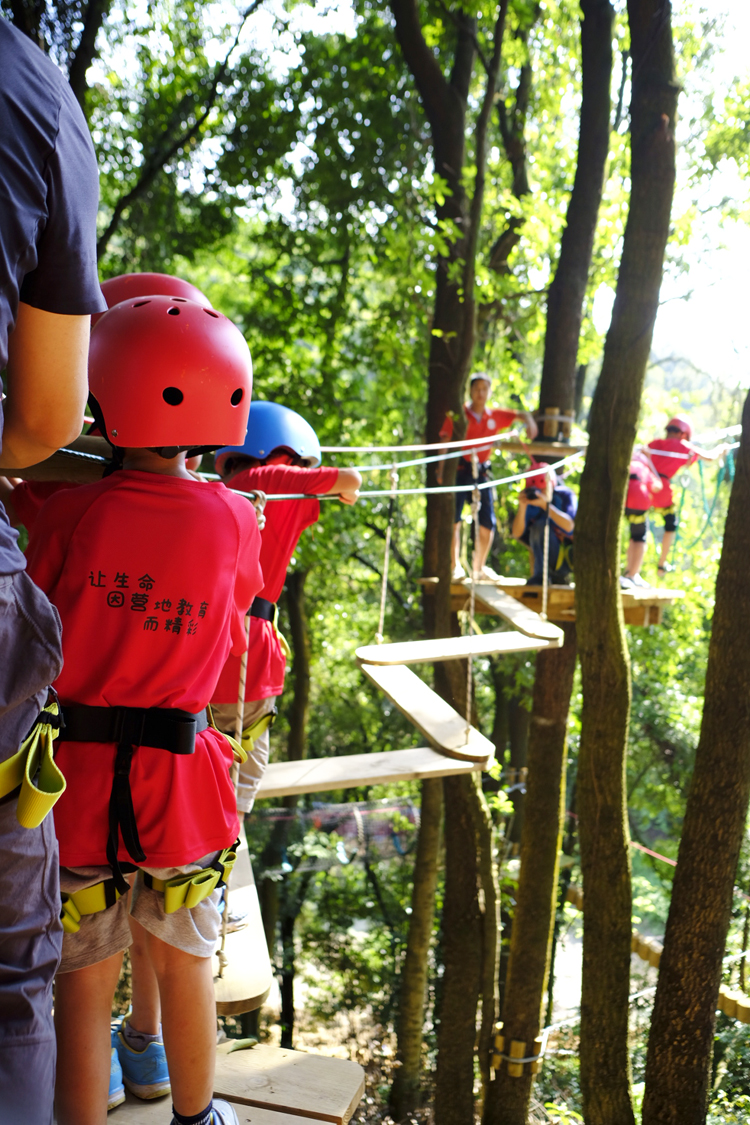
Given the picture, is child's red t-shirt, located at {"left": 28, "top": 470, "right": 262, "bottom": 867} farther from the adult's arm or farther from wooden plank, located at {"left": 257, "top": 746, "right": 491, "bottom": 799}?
wooden plank, located at {"left": 257, "top": 746, "right": 491, "bottom": 799}

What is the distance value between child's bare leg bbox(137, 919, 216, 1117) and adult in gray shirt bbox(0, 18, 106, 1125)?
0.73 metres

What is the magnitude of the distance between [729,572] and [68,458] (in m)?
3.14

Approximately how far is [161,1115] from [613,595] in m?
3.43

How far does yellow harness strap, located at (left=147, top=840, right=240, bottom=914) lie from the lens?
161cm

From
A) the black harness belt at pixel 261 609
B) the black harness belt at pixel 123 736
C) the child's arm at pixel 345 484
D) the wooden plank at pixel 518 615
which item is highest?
the child's arm at pixel 345 484

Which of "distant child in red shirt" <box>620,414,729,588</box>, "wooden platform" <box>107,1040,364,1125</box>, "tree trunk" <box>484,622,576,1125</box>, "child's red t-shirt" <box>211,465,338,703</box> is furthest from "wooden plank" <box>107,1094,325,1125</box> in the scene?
"distant child in red shirt" <box>620,414,729,588</box>

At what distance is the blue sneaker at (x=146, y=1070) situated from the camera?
1.92 m

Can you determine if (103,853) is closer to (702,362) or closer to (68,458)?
(68,458)

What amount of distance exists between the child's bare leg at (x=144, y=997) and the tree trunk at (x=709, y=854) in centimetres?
279

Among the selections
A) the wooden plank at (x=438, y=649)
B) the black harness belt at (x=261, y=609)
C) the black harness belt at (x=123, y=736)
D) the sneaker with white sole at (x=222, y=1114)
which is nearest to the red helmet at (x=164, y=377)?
the black harness belt at (x=123, y=736)

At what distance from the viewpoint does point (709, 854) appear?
3941 millimetres

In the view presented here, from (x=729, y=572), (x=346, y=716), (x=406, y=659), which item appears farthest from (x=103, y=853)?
(x=346, y=716)

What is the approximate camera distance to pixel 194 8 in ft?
29.7

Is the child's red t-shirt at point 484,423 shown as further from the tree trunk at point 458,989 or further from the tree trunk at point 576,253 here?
the tree trunk at point 458,989
